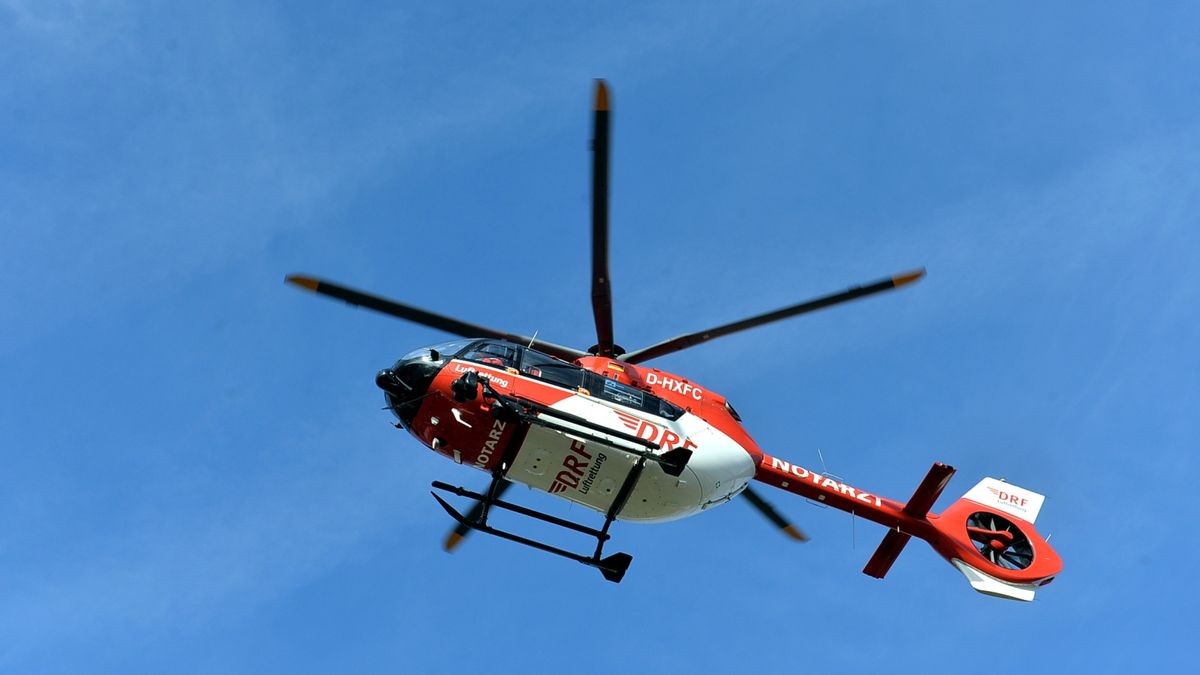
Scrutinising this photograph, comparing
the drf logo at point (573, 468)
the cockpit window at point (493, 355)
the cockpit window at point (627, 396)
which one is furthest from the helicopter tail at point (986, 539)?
the cockpit window at point (493, 355)

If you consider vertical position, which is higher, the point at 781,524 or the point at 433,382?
the point at 781,524

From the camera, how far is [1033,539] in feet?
73.5

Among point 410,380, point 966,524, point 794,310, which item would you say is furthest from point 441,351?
point 966,524

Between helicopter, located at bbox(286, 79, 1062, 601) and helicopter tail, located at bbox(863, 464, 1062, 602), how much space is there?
4.99 feet

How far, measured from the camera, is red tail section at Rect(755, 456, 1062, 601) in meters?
20.8

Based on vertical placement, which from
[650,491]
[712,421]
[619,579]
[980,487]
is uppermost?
[980,487]

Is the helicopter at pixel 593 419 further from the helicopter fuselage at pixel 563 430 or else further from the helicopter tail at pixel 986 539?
the helicopter tail at pixel 986 539

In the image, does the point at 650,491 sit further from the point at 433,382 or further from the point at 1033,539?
the point at 1033,539

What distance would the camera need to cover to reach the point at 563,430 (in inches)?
693

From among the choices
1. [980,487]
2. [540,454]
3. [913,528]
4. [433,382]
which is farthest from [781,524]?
[433,382]

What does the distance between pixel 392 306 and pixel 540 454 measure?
3.43m

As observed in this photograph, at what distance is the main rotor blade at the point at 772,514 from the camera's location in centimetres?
2111

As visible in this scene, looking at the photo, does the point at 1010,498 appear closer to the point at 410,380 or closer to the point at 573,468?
the point at 573,468

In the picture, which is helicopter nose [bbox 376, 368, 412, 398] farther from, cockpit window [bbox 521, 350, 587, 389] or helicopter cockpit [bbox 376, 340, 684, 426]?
cockpit window [bbox 521, 350, 587, 389]
